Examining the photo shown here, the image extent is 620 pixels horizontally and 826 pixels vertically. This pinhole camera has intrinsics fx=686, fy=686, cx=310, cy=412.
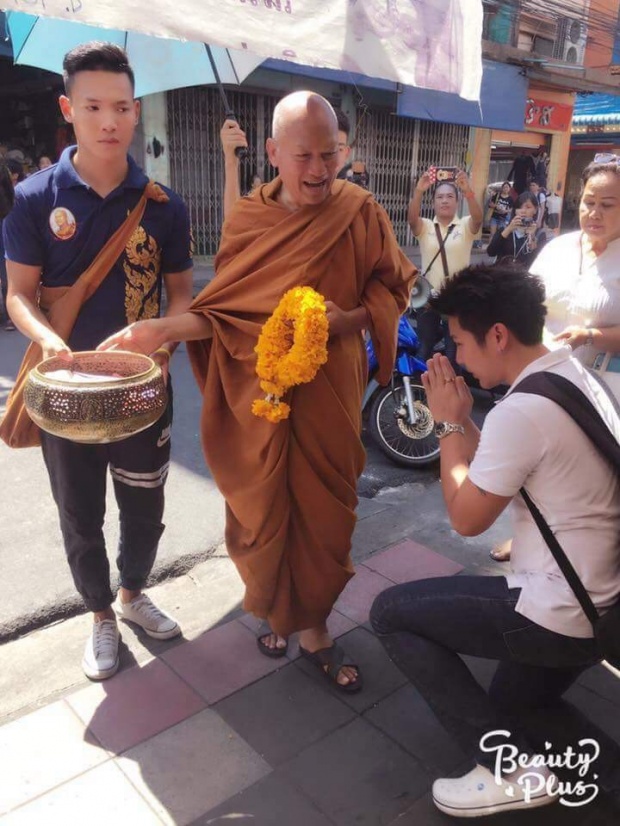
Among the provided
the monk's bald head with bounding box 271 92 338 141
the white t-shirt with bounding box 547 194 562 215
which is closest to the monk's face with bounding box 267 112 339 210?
the monk's bald head with bounding box 271 92 338 141

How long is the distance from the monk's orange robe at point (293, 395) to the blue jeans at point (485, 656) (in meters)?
0.41

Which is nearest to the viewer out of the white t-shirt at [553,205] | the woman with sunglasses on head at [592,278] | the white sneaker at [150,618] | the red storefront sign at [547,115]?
the white sneaker at [150,618]

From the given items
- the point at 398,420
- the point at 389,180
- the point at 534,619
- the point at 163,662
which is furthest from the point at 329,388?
the point at 389,180

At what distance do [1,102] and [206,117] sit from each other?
10.2 ft

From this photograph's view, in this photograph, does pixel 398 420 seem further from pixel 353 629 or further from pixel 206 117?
pixel 206 117

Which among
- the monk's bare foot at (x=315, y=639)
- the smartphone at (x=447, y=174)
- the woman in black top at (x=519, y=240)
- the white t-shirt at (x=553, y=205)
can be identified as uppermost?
the smartphone at (x=447, y=174)

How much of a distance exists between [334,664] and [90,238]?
1638mm

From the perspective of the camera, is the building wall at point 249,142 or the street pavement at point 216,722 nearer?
the street pavement at point 216,722

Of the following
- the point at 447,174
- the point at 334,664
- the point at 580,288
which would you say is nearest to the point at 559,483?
the point at 334,664

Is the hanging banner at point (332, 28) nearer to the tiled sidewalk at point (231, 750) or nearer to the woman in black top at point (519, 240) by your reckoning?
the tiled sidewalk at point (231, 750)

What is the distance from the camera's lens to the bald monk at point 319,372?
212cm

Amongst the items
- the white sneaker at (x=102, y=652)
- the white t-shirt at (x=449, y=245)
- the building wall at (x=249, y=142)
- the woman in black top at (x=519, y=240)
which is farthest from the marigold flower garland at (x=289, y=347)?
the building wall at (x=249, y=142)

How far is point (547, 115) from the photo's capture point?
1547 cm

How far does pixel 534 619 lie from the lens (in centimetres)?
174
